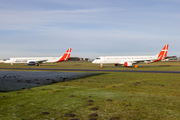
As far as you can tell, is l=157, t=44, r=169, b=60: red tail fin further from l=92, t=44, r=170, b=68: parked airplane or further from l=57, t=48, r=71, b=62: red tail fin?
l=57, t=48, r=71, b=62: red tail fin

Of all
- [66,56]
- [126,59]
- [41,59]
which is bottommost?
[126,59]

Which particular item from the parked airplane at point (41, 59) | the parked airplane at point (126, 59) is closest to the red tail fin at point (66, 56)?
the parked airplane at point (41, 59)

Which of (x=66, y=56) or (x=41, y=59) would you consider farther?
(x=66, y=56)

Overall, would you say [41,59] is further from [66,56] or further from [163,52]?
[163,52]

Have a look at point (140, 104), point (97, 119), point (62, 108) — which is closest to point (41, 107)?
point (62, 108)

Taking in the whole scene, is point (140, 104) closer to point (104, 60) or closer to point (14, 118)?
point (14, 118)

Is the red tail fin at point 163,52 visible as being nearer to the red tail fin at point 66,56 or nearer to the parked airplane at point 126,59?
the parked airplane at point 126,59

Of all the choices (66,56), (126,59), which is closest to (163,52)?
(126,59)

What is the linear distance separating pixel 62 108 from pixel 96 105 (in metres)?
1.84

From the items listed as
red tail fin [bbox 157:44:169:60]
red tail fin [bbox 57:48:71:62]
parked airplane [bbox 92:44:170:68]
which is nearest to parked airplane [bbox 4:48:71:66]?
red tail fin [bbox 57:48:71:62]

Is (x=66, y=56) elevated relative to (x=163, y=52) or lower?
lower

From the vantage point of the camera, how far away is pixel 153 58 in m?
61.4

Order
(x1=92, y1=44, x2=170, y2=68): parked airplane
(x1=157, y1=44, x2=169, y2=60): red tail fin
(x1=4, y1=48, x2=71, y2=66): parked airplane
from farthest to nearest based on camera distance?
(x1=4, y1=48, x2=71, y2=66): parked airplane < (x1=157, y1=44, x2=169, y2=60): red tail fin < (x1=92, y1=44, x2=170, y2=68): parked airplane

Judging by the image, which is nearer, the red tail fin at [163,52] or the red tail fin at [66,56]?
the red tail fin at [163,52]
